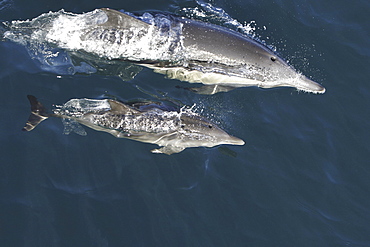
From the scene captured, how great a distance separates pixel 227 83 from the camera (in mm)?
12633

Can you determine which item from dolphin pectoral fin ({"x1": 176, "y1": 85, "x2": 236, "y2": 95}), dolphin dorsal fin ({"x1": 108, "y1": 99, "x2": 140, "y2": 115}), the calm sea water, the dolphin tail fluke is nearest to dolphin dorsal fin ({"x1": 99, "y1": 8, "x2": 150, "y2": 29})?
the calm sea water

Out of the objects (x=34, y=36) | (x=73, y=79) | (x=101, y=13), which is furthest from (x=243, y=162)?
(x=34, y=36)

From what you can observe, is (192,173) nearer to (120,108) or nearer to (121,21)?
(120,108)

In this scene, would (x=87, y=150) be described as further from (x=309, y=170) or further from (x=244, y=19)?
(x=244, y=19)

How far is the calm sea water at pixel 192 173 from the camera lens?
928cm

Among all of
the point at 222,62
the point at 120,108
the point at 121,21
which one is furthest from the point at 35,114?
the point at 222,62

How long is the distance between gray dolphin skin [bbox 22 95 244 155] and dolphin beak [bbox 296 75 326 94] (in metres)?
2.97

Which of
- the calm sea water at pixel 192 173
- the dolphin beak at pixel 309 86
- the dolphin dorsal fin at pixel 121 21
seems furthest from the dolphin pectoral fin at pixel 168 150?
the dolphin beak at pixel 309 86

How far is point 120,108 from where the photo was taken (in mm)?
10445

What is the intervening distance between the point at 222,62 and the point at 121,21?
2.90 m

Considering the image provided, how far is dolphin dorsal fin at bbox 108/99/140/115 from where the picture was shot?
34.0 ft

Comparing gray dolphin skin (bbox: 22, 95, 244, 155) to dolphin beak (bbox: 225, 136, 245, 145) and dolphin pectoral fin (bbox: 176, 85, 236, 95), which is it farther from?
dolphin pectoral fin (bbox: 176, 85, 236, 95)

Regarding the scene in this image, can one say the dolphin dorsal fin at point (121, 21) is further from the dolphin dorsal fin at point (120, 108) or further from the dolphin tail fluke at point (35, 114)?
the dolphin tail fluke at point (35, 114)

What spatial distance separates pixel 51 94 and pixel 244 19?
6.58 m
